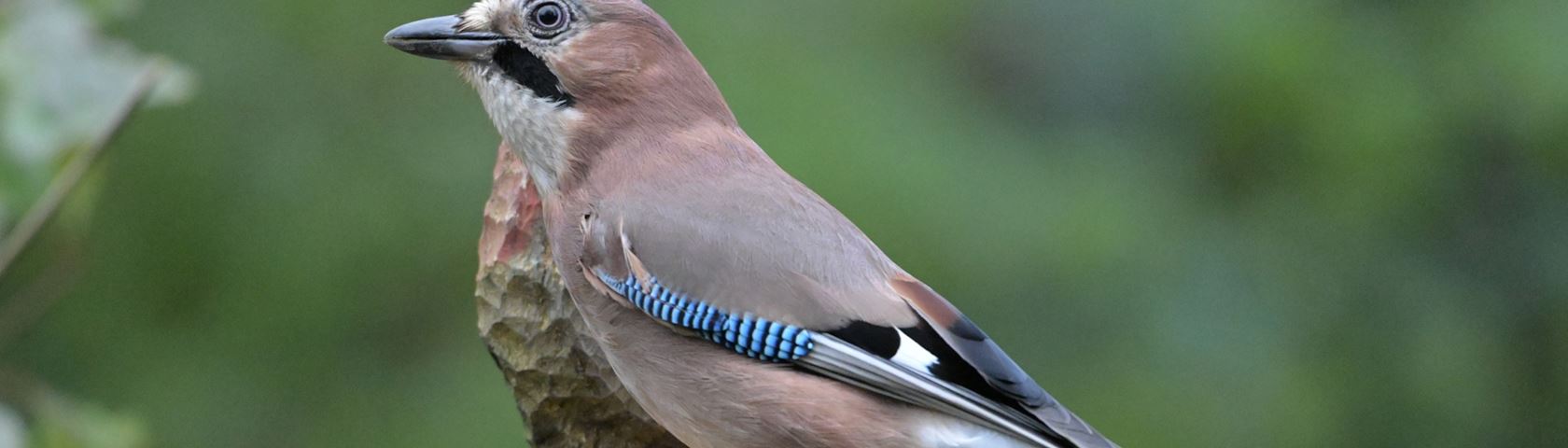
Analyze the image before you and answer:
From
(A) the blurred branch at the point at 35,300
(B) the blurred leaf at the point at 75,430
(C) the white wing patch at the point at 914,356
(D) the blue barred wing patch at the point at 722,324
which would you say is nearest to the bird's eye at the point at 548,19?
(D) the blue barred wing patch at the point at 722,324

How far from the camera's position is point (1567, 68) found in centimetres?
354

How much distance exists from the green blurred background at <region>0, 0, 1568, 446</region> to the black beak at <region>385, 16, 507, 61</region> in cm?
134

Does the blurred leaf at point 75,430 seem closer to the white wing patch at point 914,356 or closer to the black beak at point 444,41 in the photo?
the black beak at point 444,41

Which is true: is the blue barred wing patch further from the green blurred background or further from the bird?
the green blurred background

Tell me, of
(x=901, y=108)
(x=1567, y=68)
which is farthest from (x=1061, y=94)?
(x=1567, y=68)

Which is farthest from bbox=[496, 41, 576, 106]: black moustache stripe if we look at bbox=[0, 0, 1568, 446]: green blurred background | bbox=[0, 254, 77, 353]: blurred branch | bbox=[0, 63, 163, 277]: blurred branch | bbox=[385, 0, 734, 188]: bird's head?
bbox=[0, 0, 1568, 446]: green blurred background

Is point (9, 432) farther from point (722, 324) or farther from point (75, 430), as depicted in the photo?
point (722, 324)

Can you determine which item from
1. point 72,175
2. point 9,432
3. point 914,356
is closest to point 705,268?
point 914,356

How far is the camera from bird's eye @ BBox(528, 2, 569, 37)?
2.31 m

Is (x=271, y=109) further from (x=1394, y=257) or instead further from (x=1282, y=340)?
(x=1394, y=257)

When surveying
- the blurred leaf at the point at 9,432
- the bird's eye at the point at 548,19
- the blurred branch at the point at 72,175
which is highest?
the bird's eye at the point at 548,19

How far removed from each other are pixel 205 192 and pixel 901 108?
1550mm

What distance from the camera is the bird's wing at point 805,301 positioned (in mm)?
2070

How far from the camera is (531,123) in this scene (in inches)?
89.8
